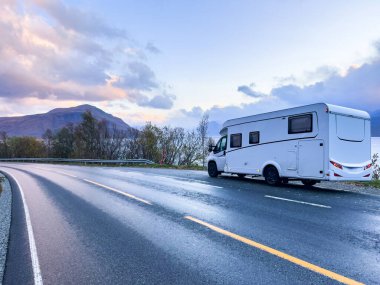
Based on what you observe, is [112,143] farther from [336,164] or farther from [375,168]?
[336,164]

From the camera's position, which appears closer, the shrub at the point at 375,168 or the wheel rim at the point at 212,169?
the shrub at the point at 375,168

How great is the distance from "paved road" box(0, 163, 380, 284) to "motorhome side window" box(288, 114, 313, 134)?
324 cm

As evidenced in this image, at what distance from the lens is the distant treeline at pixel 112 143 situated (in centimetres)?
5731

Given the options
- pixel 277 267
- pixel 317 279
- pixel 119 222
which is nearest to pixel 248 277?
pixel 277 267

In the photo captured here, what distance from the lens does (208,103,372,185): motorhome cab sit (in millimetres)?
11180

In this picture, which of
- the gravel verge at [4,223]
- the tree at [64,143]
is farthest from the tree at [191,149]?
the gravel verge at [4,223]

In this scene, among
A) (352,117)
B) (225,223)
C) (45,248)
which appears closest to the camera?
(45,248)

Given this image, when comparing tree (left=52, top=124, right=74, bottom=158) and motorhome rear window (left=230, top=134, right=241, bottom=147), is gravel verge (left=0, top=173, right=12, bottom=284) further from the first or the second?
tree (left=52, top=124, right=74, bottom=158)

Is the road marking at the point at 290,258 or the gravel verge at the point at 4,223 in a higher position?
the road marking at the point at 290,258

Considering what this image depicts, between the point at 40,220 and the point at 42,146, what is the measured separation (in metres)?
85.3

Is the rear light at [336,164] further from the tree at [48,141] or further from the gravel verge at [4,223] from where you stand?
the tree at [48,141]

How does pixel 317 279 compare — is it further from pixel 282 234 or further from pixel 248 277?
pixel 282 234

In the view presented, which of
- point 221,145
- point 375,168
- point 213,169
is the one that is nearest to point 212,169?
point 213,169

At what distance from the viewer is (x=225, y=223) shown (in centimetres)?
661
